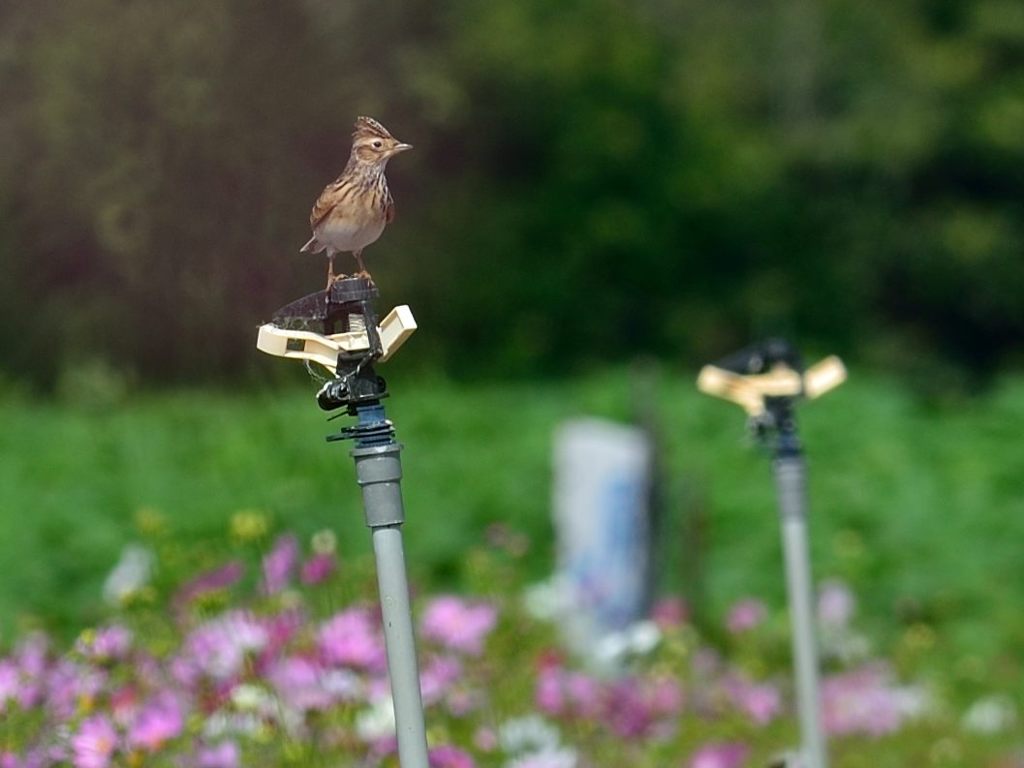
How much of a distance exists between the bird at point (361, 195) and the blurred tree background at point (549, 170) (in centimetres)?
206

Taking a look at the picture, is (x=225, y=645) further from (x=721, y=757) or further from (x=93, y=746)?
(x=721, y=757)

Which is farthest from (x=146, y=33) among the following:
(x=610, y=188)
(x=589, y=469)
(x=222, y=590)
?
(x=610, y=188)

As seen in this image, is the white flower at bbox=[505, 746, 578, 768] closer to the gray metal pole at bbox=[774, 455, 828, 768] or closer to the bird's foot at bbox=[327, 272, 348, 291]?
the gray metal pole at bbox=[774, 455, 828, 768]

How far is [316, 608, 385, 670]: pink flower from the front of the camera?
2947 mm

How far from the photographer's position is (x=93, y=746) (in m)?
2.70

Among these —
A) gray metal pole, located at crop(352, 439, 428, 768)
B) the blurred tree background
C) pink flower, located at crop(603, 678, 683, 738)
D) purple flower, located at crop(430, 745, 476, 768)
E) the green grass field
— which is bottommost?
gray metal pole, located at crop(352, 439, 428, 768)

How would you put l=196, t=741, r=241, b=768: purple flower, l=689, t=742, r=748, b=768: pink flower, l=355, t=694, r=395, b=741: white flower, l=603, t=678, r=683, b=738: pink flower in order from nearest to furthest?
1. l=196, t=741, r=241, b=768: purple flower
2. l=355, t=694, r=395, b=741: white flower
3. l=603, t=678, r=683, b=738: pink flower
4. l=689, t=742, r=748, b=768: pink flower

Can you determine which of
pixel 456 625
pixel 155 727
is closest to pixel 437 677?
pixel 456 625

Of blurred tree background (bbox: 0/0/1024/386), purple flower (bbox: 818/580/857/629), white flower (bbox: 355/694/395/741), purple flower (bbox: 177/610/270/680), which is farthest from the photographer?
blurred tree background (bbox: 0/0/1024/386)

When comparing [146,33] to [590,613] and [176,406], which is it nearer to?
[590,613]

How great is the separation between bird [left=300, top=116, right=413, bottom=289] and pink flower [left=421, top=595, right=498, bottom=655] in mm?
1466

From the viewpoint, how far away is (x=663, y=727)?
416cm

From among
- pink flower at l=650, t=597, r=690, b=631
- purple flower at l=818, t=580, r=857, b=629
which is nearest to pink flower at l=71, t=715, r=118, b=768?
pink flower at l=650, t=597, r=690, b=631

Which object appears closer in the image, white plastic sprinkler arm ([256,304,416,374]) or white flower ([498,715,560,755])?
white plastic sprinkler arm ([256,304,416,374])
